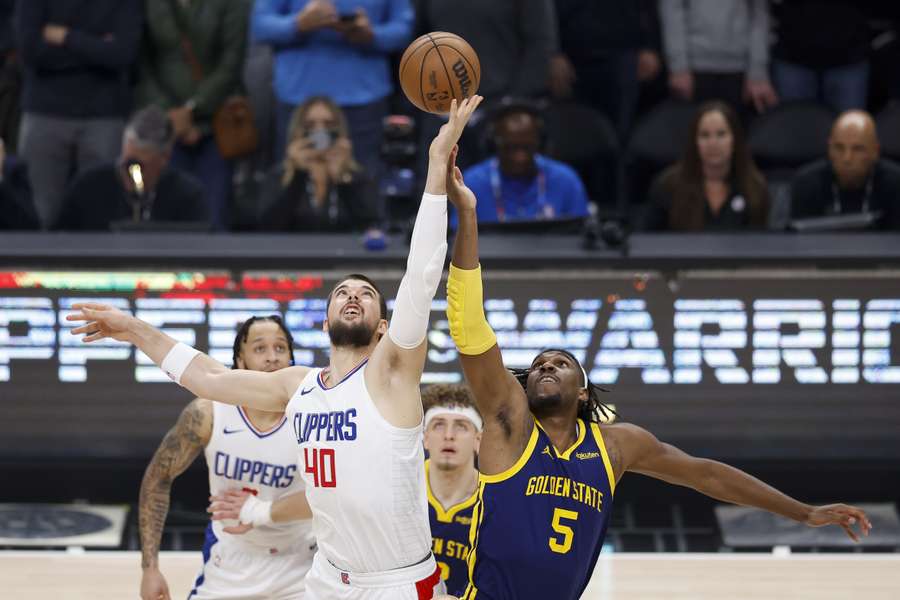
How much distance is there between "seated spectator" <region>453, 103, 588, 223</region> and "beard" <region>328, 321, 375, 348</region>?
11.4 feet

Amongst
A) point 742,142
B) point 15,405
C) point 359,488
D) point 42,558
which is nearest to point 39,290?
point 15,405

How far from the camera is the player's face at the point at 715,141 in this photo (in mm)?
9648

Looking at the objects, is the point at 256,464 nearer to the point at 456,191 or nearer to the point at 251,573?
the point at 251,573

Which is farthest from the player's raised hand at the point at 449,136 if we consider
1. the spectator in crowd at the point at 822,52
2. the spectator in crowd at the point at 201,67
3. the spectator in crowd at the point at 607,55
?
the spectator in crowd at the point at 822,52

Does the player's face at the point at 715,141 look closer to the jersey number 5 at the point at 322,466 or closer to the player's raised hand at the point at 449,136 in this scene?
the player's raised hand at the point at 449,136

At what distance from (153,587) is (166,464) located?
563 mm

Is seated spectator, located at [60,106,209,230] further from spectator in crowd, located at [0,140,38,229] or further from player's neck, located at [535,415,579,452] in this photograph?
player's neck, located at [535,415,579,452]

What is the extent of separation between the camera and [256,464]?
23.6 ft

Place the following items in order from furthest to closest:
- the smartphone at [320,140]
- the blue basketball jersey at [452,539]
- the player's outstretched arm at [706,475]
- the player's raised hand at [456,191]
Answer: the smartphone at [320,140]
the blue basketball jersey at [452,539]
the player's outstretched arm at [706,475]
the player's raised hand at [456,191]

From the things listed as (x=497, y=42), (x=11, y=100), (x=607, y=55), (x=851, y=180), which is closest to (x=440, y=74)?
(x=851, y=180)

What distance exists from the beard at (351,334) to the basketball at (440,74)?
0.83 metres

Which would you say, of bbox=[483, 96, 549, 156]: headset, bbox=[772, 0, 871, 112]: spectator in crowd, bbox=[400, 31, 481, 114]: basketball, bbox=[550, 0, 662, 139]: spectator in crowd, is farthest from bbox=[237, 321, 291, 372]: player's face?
bbox=[772, 0, 871, 112]: spectator in crowd

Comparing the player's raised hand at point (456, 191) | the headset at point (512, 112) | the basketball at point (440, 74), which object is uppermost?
the headset at point (512, 112)

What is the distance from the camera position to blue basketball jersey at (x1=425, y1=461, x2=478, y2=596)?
23.1 ft
